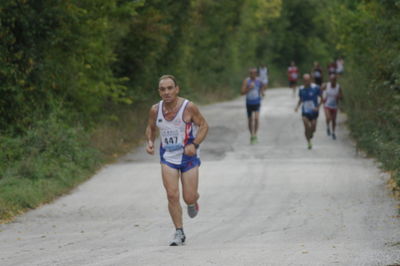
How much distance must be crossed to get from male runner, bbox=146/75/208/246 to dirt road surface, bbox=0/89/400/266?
546 millimetres

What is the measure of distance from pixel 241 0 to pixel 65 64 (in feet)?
97.2

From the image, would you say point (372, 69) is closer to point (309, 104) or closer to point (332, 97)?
point (309, 104)

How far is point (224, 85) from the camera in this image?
157 ft

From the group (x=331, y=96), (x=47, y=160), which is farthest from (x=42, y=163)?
(x=331, y=96)

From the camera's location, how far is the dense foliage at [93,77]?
50.9ft

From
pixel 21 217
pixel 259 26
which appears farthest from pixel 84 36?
pixel 259 26

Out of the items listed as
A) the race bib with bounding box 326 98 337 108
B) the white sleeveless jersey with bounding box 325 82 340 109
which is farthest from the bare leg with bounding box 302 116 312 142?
the race bib with bounding box 326 98 337 108

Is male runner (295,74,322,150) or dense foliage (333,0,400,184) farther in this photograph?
male runner (295,74,322,150)

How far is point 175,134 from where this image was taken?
9.14 m

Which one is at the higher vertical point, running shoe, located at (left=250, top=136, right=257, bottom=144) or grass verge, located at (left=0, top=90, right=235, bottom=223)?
grass verge, located at (left=0, top=90, right=235, bottom=223)

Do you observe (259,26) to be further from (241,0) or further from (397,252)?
(397,252)

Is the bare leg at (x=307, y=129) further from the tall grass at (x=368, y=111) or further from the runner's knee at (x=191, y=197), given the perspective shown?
the runner's knee at (x=191, y=197)

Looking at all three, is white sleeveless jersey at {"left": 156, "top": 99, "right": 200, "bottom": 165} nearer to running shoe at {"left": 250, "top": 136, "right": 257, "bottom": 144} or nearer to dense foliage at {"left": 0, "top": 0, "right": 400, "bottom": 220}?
dense foliage at {"left": 0, "top": 0, "right": 400, "bottom": 220}

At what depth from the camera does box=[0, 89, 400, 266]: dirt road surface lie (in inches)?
322
